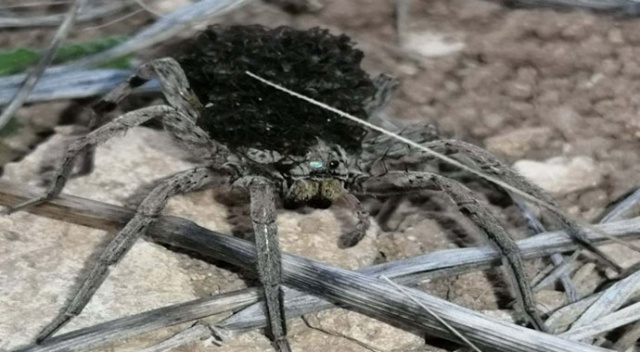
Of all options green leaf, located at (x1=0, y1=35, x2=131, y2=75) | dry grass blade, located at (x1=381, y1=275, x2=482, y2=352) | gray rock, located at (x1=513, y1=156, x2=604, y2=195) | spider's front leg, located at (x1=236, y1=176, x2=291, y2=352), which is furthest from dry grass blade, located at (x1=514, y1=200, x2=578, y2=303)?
green leaf, located at (x1=0, y1=35, x2=131, y2=75)

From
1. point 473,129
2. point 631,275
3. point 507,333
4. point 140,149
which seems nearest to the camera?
point 507,333

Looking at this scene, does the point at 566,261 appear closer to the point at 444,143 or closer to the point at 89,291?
the point at 444,143

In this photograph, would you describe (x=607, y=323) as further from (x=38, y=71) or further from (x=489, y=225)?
(x=38, y=71)

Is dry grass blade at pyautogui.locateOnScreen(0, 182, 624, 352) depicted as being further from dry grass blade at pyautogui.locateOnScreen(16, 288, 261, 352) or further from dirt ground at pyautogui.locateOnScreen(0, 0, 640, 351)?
dirt ground at pyautogui.locateOnScreen(0, 0, 640, 351)

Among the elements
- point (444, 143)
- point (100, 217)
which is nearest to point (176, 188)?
point (100, 217)

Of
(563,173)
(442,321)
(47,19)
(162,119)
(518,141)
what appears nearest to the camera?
(442,321)

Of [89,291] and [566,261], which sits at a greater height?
[566,261]

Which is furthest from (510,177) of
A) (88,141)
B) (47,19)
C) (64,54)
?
(47,19)
